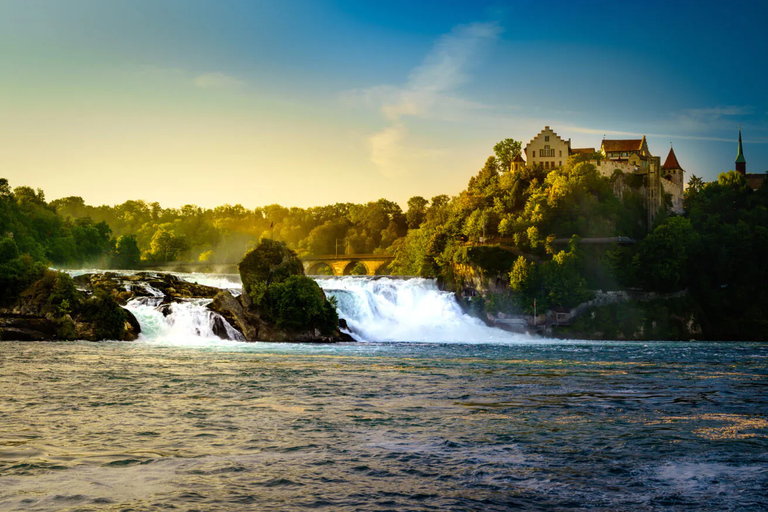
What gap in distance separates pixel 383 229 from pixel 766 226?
81.1 meters

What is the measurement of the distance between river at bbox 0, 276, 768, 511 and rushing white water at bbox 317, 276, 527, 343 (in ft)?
107

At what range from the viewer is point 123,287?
174 feet

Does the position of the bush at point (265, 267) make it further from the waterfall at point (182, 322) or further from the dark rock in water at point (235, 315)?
the waterfall at point (182, 322)

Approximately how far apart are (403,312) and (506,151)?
49.6 metres

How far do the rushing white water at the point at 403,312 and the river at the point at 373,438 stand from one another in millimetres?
32752

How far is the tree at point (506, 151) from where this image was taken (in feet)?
367

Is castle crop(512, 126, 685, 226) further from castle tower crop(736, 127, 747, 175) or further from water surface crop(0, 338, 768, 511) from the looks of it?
water surface crop(0, 338, 768, 511)

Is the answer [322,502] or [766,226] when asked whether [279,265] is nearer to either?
[322,502]

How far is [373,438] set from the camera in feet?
46.5

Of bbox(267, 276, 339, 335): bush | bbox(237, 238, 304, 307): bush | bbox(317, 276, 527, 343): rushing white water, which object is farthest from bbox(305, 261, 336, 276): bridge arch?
bbox(267, 276, 339, 335): bush

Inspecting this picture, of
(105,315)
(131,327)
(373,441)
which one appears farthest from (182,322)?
(373,441)

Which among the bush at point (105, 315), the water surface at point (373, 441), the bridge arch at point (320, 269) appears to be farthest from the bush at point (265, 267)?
the bridge arch at point (320, 269)

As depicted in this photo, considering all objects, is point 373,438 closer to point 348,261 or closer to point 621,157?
point 348,261

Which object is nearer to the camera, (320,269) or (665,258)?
(665,258)
